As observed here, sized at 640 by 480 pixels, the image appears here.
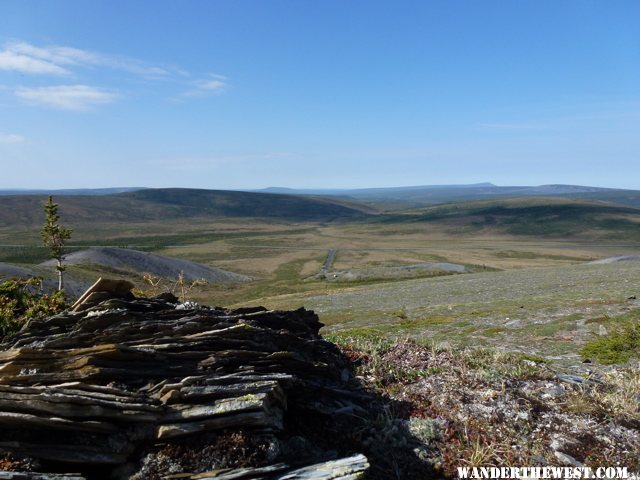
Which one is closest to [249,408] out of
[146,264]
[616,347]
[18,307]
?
[18,307]

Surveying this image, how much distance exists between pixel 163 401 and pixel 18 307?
12860 mm

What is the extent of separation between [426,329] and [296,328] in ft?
55.9

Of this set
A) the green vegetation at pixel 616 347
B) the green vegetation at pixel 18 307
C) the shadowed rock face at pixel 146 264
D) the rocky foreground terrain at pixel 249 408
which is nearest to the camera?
the rocky foreground terrain at pixel 249 408

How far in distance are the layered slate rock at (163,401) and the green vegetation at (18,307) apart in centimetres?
514

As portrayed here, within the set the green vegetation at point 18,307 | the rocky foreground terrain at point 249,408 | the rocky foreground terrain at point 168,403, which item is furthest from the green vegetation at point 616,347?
the green vegetation at point 18,307

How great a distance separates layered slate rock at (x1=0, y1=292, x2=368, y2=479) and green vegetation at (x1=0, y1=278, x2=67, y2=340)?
16.9 ft

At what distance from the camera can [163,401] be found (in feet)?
35.5

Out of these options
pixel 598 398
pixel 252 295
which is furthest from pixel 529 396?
pixel 252 295

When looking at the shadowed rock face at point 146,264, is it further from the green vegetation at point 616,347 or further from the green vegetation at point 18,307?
the green vegetation at point 616,347

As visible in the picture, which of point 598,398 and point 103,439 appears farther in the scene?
point 598,398

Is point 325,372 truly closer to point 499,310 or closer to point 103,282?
point 103,282

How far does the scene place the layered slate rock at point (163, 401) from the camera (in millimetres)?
9828

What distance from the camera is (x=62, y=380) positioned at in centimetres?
1117

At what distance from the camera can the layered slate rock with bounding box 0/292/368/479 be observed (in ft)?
32.2
